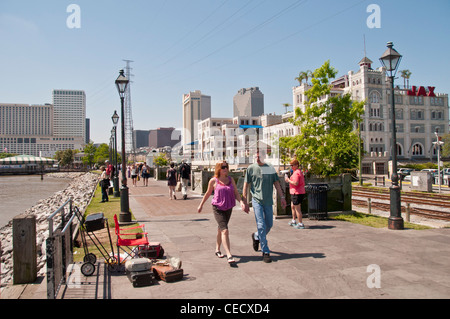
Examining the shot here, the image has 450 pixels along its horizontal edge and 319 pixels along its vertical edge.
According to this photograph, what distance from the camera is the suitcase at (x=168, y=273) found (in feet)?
17.1

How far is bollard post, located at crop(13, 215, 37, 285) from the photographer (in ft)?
17.2

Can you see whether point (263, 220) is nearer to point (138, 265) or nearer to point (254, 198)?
point (254, 198)

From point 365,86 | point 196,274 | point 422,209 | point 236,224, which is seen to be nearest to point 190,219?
point 236,224

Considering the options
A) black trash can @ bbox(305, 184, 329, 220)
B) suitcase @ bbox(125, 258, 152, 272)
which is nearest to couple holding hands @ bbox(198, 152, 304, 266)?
suitcase @ bbox(125, 258, 152, 272)

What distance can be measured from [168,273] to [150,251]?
1.30m

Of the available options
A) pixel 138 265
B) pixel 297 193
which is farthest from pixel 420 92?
pixel 138 265

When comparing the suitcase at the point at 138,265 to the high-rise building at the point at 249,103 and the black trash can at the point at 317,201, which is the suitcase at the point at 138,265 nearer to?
the black trash can at the point at 317,201

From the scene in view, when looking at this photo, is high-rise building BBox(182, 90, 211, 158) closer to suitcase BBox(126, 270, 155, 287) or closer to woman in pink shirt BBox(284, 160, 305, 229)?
woman in pink shirt BBox(284, 160, 305, 229)

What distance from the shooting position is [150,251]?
253 inches

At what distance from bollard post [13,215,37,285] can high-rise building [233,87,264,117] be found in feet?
567

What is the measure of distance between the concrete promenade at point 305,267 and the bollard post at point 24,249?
63cm

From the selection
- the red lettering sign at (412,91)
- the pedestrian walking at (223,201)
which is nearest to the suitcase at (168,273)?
the pedestrian walking at (223,201)

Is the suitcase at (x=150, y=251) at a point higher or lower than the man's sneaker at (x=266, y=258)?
higher

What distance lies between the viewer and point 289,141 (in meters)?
17.8
